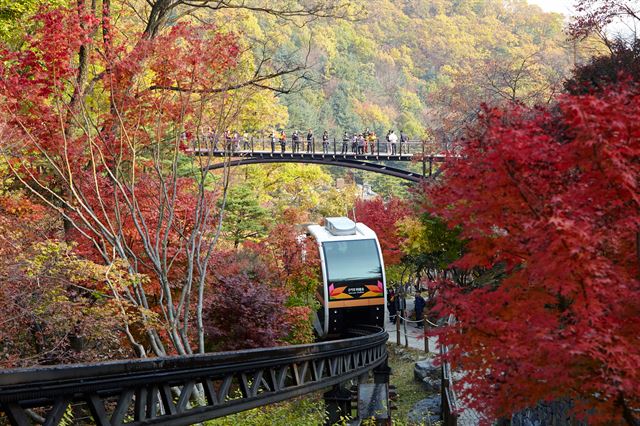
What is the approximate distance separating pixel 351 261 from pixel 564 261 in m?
14.7

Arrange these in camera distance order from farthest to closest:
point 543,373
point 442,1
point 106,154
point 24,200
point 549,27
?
point 442,1 < point 549,27 < point 24,200 < point 106,154 < point 543,373

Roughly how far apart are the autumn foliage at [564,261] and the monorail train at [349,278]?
12643 mm

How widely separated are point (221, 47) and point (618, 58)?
1038 cm

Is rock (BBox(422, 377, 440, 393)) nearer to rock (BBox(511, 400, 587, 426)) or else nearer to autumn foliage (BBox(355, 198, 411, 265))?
rock (BBox(511, 400, 587, 426))

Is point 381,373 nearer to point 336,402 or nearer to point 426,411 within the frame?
point 426,411

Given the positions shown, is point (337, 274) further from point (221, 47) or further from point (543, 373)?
point (543, 373)

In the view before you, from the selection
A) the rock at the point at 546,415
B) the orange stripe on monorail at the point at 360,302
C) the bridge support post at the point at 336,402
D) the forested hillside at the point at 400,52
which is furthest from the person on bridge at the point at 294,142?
the rock at the point at 546,415

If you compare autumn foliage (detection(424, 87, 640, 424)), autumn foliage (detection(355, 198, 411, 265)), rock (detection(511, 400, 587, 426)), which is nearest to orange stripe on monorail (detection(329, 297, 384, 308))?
rock (detection(511, 400, 587, 426))

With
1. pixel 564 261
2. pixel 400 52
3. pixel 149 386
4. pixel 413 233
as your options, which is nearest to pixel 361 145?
pixel 413 233

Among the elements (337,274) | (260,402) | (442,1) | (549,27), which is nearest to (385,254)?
(337,274)

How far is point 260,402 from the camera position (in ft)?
28.1

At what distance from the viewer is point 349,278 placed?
70.5ft

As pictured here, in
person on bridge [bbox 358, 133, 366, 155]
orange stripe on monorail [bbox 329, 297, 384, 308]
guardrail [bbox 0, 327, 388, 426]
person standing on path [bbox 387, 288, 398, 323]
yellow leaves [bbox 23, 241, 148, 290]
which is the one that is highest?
person on bridge [bbox 358, 133, 366, 155]

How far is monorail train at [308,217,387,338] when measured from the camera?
21453 millimetres
